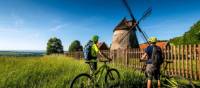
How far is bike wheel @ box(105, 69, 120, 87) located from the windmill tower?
1098 inches

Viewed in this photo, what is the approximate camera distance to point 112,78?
7.65m

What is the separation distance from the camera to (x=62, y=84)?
24.5ft

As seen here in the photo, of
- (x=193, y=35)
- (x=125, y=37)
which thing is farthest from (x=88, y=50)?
(x=193, y=35)

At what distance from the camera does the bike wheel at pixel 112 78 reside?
7.51 meters

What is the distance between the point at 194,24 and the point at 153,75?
147 ft

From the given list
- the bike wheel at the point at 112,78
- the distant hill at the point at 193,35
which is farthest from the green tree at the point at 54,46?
the bike wheel at the point at 112,78

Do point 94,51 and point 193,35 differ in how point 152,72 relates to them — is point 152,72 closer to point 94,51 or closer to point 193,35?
point 94,51

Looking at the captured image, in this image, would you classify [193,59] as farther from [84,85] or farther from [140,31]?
[140,31]

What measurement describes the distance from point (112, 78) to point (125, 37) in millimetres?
28656

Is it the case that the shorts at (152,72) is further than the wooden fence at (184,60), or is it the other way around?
the wooden fence at (184,60)

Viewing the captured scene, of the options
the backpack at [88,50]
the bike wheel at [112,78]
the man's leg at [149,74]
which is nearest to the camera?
the man's leg at [149,74]

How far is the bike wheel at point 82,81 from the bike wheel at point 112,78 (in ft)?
3.07

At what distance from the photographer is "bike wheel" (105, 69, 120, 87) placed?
751 cm

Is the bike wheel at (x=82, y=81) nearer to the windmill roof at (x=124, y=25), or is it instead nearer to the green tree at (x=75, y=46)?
the windmill roof at (x=124, y=25)
